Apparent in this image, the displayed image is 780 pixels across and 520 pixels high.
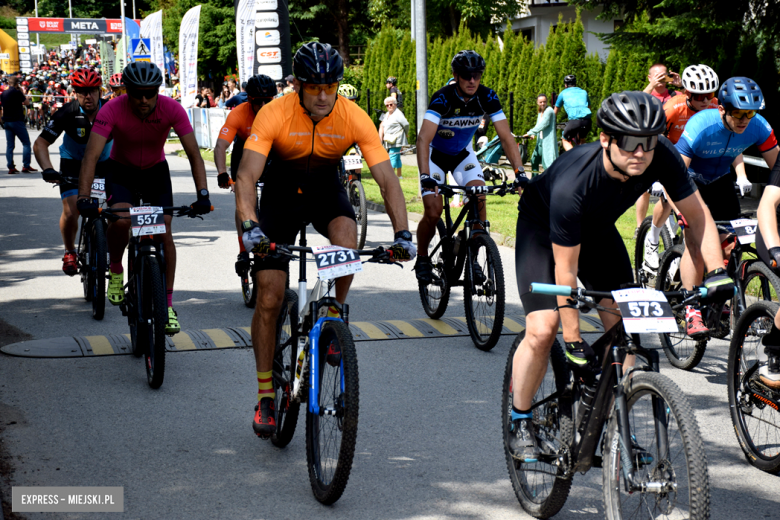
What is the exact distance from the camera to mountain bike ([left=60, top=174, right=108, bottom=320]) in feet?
24.6

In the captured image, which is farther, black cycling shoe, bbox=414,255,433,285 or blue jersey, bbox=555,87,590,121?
blue jersey, bbox=555,87,590,121

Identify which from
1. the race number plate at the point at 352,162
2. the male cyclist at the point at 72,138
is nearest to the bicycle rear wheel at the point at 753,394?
the male cyclist at the point at 72,138

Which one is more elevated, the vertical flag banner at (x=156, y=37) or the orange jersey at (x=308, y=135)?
the vertical flag banner at (x=156, y=37)

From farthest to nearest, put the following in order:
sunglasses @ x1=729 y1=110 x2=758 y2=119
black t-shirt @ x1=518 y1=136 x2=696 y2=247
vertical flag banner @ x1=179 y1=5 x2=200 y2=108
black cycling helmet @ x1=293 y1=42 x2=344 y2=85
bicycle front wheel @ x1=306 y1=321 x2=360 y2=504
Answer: vertical flag banner @ x1=179 y1=5 x2=200 y2=108 → sunglasses @ x1=729 y1=110 x2=758 y2=119 → black cycling helmet @ x1=293 y1=42 x2=344 y2=85 → bicycle front wheel @ x1=306 y1=321 x2=360 y2=504 → black t-shirt @ x1=518 y1=136 x2=696 y2=247

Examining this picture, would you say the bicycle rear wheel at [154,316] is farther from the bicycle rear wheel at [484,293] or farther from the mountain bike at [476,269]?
the bicycle rear wheel at [484,293]

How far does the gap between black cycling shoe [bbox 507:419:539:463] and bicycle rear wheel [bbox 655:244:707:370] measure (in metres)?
2.46

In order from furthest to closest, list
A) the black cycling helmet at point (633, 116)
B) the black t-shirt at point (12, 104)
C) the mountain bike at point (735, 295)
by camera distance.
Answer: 1. the black t-shirt at point (12, 104)
2. the mountain bike at point (735, 295)
3. the black cycling helmet at point (633, 116)

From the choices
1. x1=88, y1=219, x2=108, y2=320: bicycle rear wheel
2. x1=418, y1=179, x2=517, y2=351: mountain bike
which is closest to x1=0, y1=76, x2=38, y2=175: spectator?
x1=88, y1=219, x2=108, y2=320: bicycle rear wheel

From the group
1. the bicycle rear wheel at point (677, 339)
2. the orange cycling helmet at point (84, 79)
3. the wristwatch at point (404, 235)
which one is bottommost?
the bicycle rear wheel at point (677, 339)

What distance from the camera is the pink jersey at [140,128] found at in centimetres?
675

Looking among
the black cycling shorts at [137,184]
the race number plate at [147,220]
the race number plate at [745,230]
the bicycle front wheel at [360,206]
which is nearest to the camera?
the race number plate at [745,230]

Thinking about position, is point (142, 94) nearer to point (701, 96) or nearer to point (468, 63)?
point (468, 63)

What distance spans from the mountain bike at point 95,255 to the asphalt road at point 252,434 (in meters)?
0.21

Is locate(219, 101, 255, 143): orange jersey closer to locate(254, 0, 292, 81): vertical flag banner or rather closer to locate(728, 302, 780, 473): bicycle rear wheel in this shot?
locate(728, 302, 780, 473): bicycle rear wheel
